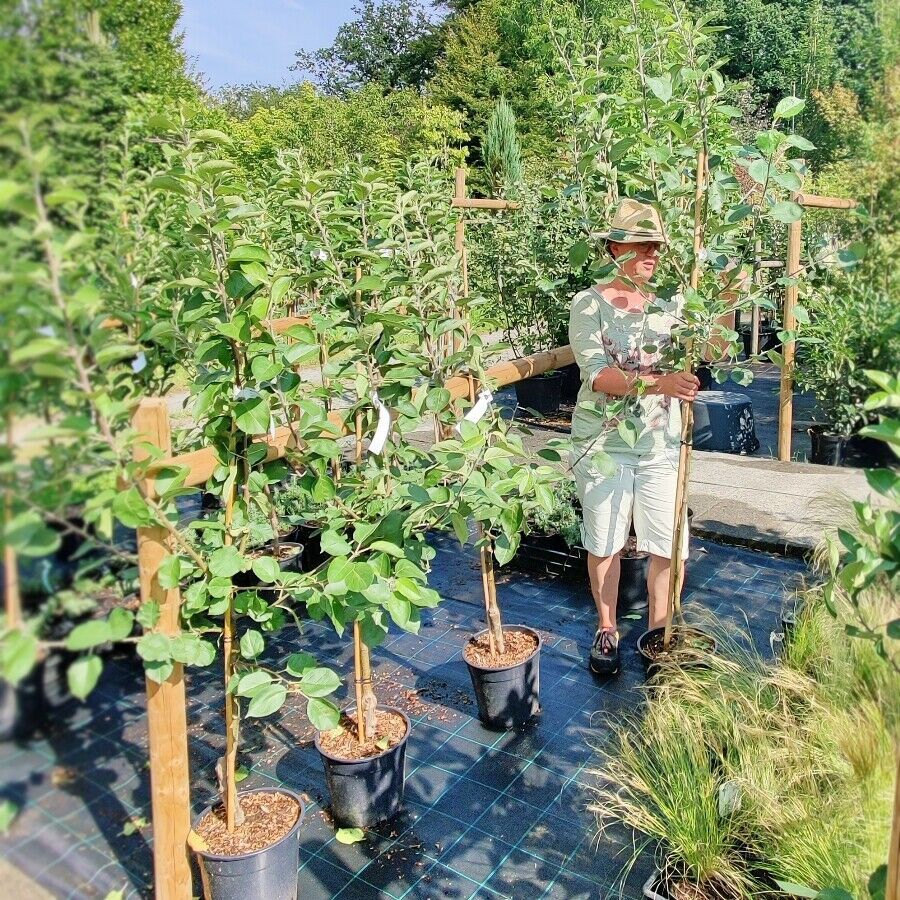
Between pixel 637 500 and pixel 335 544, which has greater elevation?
pixel 335 544

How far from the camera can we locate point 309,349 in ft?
5.83

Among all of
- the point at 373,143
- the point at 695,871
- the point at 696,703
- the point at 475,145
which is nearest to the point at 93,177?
the point at 695,871

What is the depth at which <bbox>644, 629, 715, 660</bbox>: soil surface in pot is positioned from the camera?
270 cm

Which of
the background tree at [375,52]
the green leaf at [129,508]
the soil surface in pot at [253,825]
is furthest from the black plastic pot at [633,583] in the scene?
the background tree at [375,52]

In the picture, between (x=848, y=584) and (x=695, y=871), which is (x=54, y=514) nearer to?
(x=848, y=584)

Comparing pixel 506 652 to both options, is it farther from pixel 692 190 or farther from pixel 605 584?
pixel 692 190

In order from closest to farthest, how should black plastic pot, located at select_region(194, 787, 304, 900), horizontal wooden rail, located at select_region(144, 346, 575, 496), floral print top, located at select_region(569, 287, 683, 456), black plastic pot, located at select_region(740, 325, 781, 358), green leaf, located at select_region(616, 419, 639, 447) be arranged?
1. horizontal wooden rail, located at select_region(144, 346, 575, 496)
2. black plastic pot, located at select_region(194, 787, 304, 900)
3. green leaf, located at select_region(616, 419, 639, 447)
4. floral print top, located at select_region(569, 287, 683, 456)
5. black plastic pot, located at select_region(740, 325, 781, 358)

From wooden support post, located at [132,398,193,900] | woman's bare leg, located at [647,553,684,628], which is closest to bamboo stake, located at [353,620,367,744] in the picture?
wooden support post, located at [132,398,193,900]

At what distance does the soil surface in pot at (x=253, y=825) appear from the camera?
1891 mm

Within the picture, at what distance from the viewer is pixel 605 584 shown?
3.10 m

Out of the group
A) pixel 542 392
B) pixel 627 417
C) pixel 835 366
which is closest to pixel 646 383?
pixel 627 417

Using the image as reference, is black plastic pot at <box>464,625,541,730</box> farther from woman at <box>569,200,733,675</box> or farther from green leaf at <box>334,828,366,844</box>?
green leaf at <box>334,828,366,844</box>

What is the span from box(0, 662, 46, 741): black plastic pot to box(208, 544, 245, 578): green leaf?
0.72 metres

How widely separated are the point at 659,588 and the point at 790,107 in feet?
Result: 5.59
